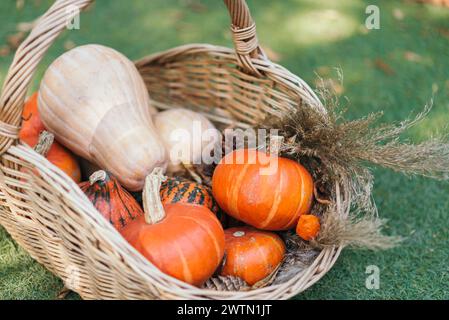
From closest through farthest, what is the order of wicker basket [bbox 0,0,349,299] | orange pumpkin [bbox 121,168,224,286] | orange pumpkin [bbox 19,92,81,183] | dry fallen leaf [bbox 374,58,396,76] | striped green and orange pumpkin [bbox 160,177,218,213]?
wicker basket [bbox 0,0,349,299], orange pumpkin [bbox 121,168,224,286], striped green and orange pumpkin [bbox 160,177,218,213], orange pumpkin [bbox 19,92,81,183], dry fallen leaf [bbox 374,58,396,76]

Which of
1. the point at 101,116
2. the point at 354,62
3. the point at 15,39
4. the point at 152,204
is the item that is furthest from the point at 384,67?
the point at 15,39

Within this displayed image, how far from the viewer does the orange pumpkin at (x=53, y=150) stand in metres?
1.73

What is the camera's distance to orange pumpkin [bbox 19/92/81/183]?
1730 mm

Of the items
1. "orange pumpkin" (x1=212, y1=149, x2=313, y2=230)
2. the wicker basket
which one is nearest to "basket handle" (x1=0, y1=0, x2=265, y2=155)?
the wicker basket

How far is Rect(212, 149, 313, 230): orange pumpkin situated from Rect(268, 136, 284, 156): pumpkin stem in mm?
15

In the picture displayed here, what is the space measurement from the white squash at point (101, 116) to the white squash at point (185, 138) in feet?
0.33

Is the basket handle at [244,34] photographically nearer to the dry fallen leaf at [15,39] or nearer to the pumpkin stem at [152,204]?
the pumpkin stem at [152,204]

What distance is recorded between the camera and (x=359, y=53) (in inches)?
114

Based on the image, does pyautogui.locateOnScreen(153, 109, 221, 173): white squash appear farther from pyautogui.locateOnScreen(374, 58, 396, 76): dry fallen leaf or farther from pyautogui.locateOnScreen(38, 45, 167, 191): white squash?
pyautogui.locateOnScreen(374, 58, 396, 76): dry fallen leaf

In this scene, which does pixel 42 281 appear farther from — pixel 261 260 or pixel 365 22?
pixel 365 22

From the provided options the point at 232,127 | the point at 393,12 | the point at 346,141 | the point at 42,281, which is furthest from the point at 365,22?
the point at 42,281

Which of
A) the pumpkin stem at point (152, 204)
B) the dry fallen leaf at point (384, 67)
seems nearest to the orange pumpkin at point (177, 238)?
the pumpkin stem at point (152, 204)

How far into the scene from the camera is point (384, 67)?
2.78m

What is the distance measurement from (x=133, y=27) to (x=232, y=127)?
1400 millimetres
